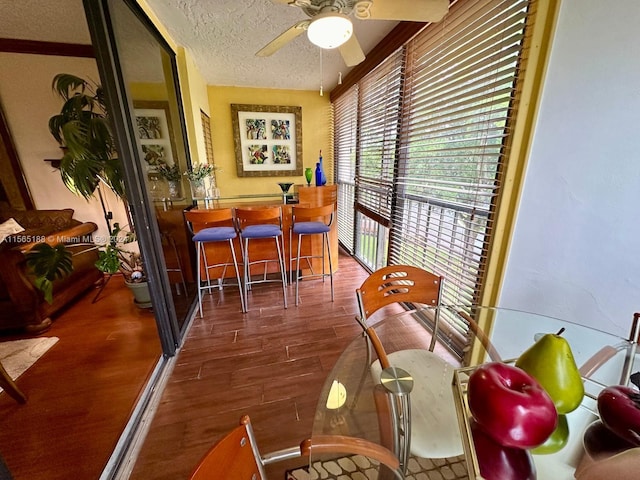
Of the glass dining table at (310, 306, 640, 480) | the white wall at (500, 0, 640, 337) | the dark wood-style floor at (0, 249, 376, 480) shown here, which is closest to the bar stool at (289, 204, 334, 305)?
the dark wood-style floor at (0, 249, 376, 480)

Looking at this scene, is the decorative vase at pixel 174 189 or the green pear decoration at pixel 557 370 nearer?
the green pear decoration at pixel 557 370

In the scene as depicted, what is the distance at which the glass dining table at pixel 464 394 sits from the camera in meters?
0.71

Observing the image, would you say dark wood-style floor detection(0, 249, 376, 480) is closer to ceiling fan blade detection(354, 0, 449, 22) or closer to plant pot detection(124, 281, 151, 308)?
plant pot detection(124, 281, 151, 308)

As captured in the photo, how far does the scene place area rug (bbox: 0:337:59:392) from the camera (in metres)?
1.76

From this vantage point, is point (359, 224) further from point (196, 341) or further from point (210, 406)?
point (210, 406)

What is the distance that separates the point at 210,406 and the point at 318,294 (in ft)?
4.87

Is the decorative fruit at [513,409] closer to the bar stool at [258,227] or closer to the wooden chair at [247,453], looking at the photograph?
the wooden chair at [247,453]

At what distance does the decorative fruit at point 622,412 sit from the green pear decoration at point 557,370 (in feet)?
0.14

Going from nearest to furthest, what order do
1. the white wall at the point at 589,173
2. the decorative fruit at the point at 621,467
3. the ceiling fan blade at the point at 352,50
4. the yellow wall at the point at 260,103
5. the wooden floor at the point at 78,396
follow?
the decorative fruit at the point at 621,467, the white wall at the point at 589,173, the wooden floor at the point at 78,396, the ceiling fan blade at the point at 352,50, the yellow wall at the point at 260,103

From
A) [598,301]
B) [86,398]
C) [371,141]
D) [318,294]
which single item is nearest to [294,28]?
[371,141]

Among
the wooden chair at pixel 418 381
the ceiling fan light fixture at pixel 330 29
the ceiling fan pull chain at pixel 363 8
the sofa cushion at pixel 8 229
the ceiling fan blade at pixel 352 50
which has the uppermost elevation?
the ceiling fan pull chain at pixel 363 8

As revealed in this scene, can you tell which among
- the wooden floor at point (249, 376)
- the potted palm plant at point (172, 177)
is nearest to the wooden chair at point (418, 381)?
the wooden floor at point (249, 376)

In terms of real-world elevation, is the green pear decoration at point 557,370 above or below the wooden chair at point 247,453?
above

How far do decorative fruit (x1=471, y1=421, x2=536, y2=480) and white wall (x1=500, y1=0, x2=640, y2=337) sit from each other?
35.1 inches
